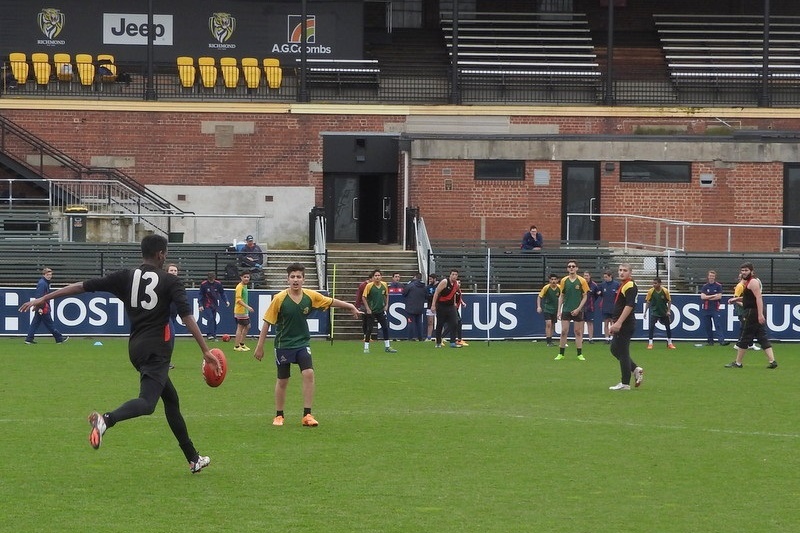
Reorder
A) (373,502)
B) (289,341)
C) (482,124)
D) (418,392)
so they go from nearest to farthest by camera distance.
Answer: (373,502) → (289,341) → (418,392) → (482,124)

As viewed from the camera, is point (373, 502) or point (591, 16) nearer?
point (373, 502)

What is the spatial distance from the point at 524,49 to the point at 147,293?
3307cm

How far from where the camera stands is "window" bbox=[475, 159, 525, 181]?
36.6m

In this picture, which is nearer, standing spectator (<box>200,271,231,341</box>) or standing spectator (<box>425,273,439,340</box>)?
standing spectator (<box>200,271,231,341</box>)

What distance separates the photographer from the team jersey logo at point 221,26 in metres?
41.0

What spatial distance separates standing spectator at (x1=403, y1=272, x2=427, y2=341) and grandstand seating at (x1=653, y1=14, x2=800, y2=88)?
14.8m

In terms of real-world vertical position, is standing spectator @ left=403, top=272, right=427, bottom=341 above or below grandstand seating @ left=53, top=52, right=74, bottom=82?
below

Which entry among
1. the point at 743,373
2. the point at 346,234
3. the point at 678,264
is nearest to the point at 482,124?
the point at 346,234

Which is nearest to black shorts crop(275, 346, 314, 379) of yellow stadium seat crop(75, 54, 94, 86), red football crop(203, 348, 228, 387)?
red football crop(203, 348, 228, 387)

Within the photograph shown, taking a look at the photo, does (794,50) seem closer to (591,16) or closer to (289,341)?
(591,16)

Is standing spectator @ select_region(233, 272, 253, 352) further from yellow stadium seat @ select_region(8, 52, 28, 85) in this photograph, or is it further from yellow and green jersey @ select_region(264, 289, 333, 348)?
yellow stadium seat @ select_region(8, 52, 28, 85)

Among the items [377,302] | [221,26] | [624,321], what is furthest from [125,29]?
[624,321]

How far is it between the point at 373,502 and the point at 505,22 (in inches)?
1378

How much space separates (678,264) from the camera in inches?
1318
